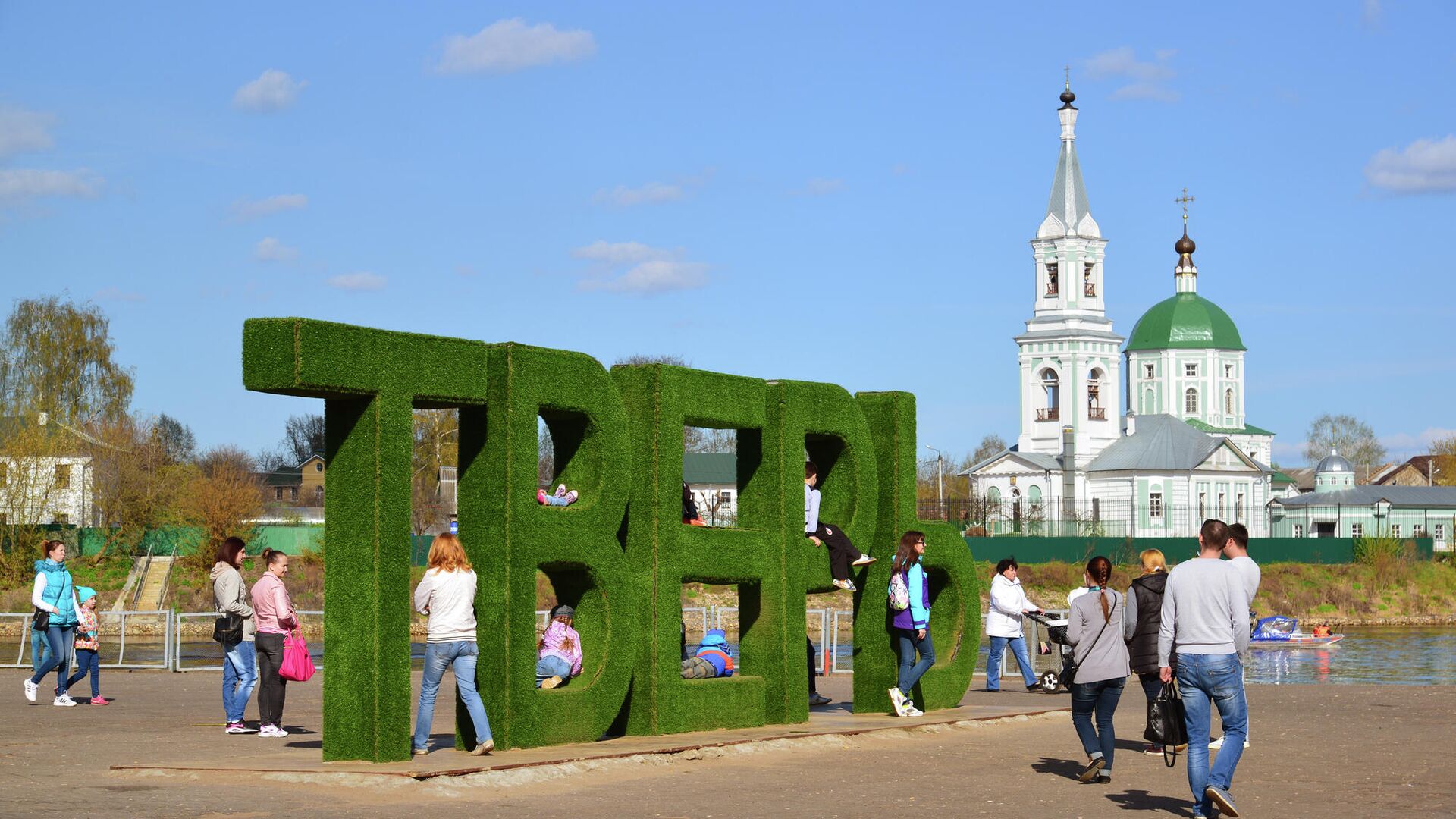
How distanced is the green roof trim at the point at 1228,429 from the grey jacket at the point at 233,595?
89978mm

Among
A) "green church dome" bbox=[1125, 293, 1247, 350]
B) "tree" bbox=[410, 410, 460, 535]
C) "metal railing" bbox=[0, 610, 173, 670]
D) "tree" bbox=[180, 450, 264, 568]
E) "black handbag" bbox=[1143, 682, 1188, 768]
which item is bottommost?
"metal railing" bbox=[0, 610, 173, 670]

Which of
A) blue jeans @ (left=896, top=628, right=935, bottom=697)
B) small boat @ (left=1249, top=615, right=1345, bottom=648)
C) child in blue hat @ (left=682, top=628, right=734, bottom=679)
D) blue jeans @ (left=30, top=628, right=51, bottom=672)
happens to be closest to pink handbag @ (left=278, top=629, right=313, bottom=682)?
child in blue hat @ (left=682, top=628, right=734, bottom=679)

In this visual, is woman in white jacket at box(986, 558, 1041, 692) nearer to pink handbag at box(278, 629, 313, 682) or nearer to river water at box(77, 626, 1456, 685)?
river water at box(77, 626, 1456, 685)

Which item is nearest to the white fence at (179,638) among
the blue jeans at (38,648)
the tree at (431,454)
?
the blue jeans at (38,648)

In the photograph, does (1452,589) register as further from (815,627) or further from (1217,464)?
(815,627)

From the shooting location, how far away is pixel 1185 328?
10331cm

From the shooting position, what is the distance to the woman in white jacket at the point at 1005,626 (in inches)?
824

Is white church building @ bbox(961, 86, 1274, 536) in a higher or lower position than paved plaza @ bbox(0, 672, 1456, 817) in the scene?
higher

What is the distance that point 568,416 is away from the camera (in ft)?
46.4

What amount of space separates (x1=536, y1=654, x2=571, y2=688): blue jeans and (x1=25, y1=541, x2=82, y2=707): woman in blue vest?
5769mm

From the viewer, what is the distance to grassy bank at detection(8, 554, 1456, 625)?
55.9 m

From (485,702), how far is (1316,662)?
3230 centimetres

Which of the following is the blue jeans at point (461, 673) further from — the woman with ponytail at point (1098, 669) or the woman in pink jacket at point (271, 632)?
the woman with ponytail at point (1098, 669)

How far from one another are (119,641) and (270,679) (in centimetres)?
3185
